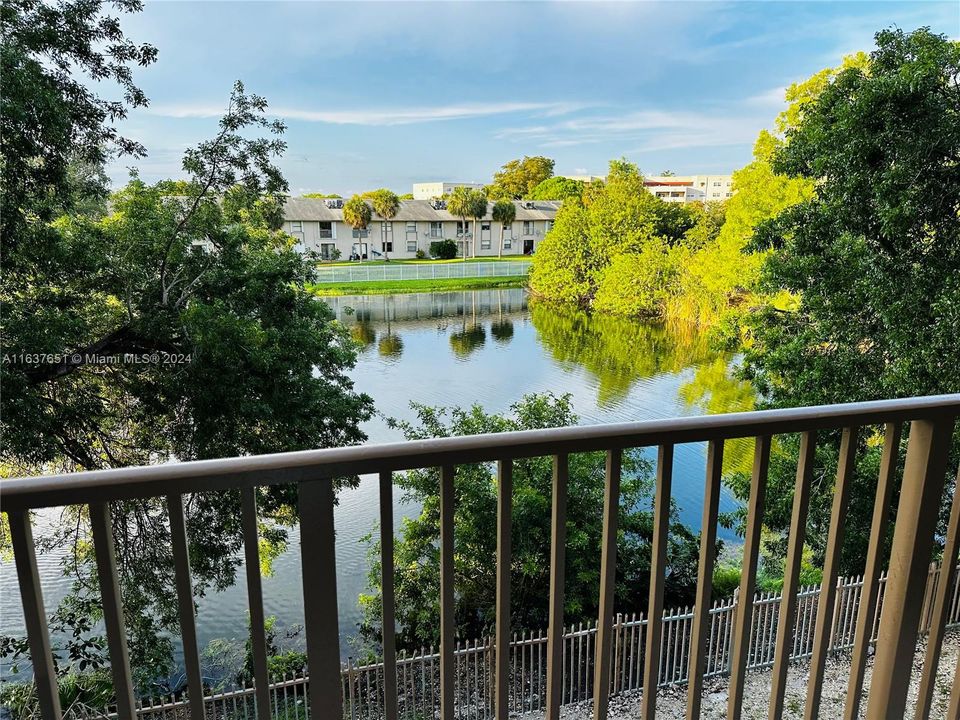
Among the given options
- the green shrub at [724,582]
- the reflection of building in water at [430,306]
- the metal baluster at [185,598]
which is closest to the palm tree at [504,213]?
the reflection of building in water at [430,306]

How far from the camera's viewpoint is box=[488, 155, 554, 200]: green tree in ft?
38.4

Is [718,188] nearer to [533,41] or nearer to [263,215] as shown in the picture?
[533,41]

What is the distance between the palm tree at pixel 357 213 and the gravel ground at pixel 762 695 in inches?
281

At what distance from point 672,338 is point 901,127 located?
7972 mm

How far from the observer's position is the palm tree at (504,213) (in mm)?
11664

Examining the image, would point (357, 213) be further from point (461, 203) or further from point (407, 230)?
point (461, 203)

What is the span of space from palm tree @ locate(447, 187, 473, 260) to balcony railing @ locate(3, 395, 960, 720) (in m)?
10.2

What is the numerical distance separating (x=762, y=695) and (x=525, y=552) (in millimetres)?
2154

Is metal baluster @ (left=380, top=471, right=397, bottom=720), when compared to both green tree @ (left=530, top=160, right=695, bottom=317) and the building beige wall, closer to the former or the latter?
the building beige wall

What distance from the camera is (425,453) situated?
82 centimetres

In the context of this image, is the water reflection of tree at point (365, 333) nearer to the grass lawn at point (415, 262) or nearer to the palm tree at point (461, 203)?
the grass lawn at point (415, 262)

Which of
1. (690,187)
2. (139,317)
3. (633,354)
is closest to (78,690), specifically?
(139,317)

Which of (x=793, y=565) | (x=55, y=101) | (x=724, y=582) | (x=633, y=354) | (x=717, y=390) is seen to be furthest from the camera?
(x=633, y=354)

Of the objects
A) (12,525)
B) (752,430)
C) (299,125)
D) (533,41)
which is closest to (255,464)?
(12,525)
